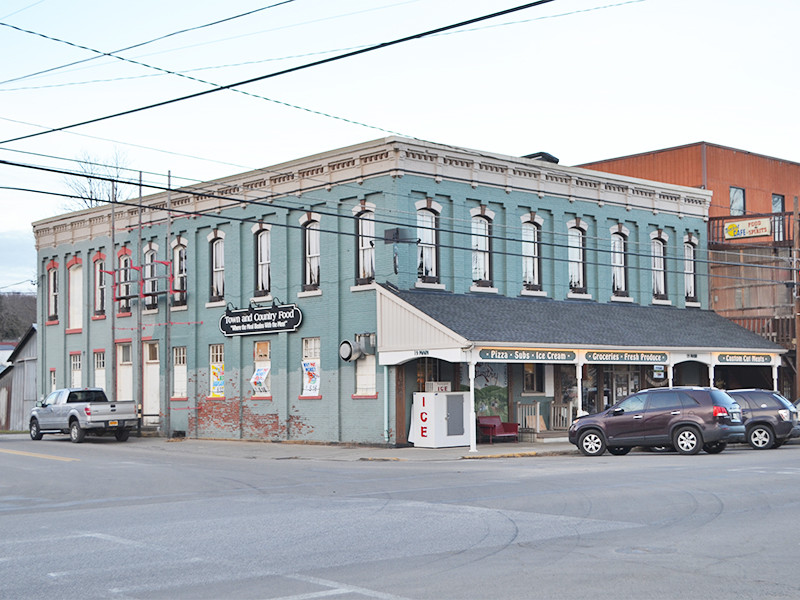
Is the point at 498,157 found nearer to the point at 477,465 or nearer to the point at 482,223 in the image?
the point at 482,223

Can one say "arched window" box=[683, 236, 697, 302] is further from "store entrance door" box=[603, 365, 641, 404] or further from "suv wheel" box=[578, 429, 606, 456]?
"suv wheel" box=[578, 429, 606, 456]

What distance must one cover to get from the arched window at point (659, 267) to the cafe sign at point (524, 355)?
9.42 m

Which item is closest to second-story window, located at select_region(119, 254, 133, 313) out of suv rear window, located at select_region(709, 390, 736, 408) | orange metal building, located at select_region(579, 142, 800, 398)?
orange metal building, located at select_region(579, 142, 800, 398)

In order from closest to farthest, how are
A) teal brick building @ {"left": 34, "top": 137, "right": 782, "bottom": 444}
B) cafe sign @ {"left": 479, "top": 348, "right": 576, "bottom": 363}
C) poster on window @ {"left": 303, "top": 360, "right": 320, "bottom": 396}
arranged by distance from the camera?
1. cafe sign @ {"left": 479, "top": 348, "right": 576, "bottom": 363}
2. teal brick building @ {"left": 34, "top": 137, "right": 782, "bottom": 444}
3. poster on window @ {"left": 303, "top": 360, "right": 320, "bottom": 396}

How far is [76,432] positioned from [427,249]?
13696 mm

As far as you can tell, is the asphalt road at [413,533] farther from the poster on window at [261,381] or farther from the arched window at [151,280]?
the arched window at [151,280]

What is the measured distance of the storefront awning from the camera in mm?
27719

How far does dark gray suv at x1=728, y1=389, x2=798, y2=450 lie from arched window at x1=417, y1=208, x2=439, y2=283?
916 centimetres

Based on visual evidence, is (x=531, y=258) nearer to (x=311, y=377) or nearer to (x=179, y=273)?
(x=311, y=377)

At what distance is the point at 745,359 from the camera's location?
115 ft

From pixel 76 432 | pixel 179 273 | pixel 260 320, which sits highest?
pixel 179 273

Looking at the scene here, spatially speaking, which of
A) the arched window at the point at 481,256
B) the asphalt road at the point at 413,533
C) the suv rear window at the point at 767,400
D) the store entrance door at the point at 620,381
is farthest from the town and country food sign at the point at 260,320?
the suv rear window at the point at 767,400

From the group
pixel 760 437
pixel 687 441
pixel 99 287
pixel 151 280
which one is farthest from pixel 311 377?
pixel 99 287

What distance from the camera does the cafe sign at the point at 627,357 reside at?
30156 mm
